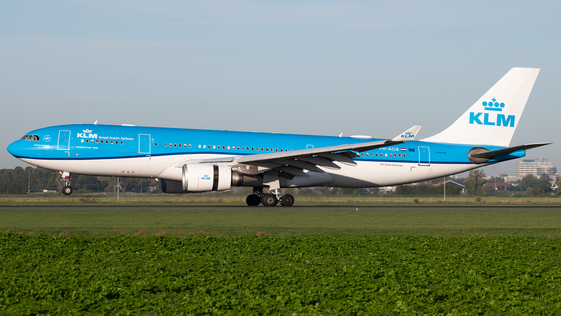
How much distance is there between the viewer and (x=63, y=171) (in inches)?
1084

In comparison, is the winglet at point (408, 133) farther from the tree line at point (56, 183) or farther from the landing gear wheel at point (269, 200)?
the tree line at point (56, 183)

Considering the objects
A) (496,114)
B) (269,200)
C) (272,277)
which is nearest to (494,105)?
(496,114)

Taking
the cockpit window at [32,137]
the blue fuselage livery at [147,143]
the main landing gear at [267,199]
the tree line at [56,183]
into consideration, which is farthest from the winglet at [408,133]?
the tree line at [56,183]

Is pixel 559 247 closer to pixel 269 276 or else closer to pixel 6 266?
pixel 269 276

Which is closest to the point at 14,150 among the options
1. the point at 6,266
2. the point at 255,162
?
the point at 255,162

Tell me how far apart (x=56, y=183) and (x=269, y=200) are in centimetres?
6480

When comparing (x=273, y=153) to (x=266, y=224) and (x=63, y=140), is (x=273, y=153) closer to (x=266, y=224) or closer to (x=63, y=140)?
(x=266, y=224)

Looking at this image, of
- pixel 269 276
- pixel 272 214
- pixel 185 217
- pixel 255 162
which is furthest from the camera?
pixel 255 162

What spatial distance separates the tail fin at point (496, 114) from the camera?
33531mm

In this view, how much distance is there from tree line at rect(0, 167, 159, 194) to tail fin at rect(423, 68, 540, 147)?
126 ft

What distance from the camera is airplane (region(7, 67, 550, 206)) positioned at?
88.5 feet

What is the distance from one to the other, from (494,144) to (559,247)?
22.1 metres

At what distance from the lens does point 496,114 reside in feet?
111

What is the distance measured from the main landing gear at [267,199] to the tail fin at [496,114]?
1050 centimetres
